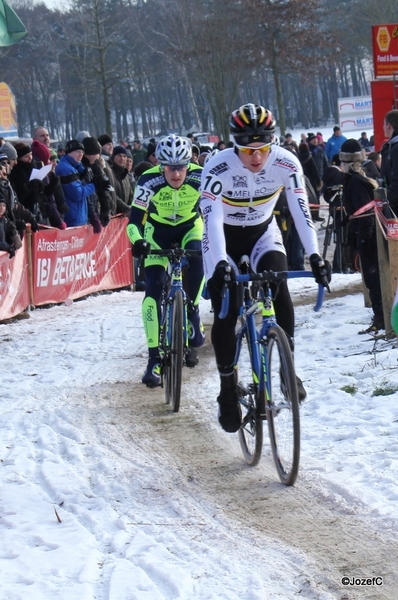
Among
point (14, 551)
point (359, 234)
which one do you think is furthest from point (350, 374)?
point (14, 551)

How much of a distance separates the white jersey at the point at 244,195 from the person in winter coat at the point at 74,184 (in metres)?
8.03

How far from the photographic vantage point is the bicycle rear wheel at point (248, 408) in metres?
5.54

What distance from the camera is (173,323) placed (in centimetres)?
737

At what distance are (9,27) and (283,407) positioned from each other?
11.3m

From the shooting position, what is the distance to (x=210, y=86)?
41.9 metres

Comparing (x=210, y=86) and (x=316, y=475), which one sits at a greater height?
(x=210, y=86)

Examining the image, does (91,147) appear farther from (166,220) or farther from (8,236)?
(166,220)

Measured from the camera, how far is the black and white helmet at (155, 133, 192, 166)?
24.8 feet

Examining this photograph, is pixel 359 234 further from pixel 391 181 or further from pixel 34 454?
pixel 34 454

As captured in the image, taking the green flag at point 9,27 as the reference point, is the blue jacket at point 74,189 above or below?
below

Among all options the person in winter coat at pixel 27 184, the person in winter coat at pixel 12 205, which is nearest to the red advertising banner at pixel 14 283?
the person in winter coat at pixel 12 205

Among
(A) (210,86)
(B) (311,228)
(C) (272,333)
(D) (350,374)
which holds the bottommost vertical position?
(D) (350,374)

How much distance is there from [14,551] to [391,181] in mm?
6390

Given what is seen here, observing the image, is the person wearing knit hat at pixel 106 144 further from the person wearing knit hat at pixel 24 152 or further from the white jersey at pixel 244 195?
the white jersey at pixel 244 195
